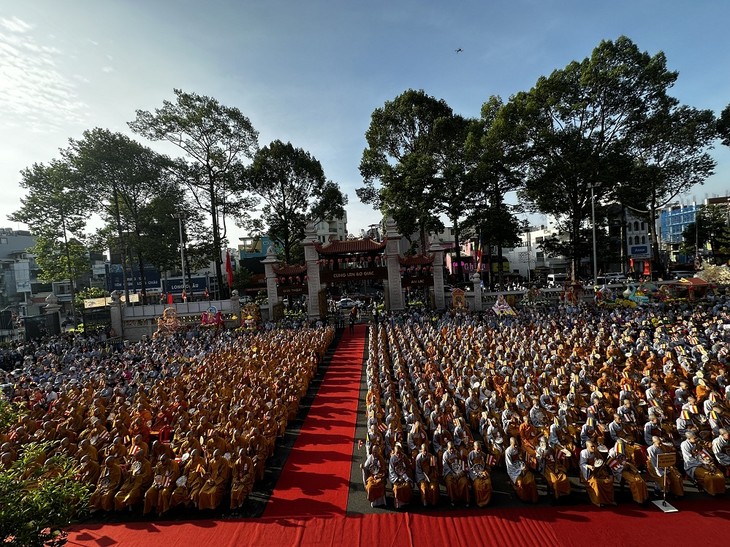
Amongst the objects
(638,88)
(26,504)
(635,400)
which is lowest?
(635,400)

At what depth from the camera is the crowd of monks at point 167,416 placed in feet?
25.6

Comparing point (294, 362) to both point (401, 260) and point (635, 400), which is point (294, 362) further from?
point (401, 260)

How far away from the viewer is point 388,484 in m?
8.07

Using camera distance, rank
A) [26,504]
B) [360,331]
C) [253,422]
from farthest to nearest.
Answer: [360,331]
[253,422]
[26,504]

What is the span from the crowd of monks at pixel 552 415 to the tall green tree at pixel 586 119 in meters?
15.7

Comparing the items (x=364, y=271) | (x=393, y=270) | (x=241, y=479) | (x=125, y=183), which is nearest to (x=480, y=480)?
(x=241, y=479)

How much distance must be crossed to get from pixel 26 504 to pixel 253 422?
5.65 meters

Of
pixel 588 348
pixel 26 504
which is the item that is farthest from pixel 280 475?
pixel 588 348

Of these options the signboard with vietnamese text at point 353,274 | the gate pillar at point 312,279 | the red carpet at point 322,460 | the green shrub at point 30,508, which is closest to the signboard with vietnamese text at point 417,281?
the signboard with vietnamese text at point 353,274

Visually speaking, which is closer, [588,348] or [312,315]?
[588,348]

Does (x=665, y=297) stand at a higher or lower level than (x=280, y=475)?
higher

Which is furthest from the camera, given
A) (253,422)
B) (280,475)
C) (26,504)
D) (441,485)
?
(253,422)

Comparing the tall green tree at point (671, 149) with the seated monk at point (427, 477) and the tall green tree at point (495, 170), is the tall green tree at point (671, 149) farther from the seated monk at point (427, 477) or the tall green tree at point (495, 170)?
the seated monk at point (427, 477)

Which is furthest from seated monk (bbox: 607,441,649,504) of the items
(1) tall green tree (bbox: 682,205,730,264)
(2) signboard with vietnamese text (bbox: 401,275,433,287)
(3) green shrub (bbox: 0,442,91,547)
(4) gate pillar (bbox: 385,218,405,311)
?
(1) tall green tree (bbox: 682,205,730,264)
